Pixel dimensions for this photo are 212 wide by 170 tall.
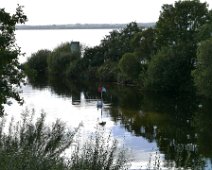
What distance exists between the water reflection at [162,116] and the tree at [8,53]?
636cm

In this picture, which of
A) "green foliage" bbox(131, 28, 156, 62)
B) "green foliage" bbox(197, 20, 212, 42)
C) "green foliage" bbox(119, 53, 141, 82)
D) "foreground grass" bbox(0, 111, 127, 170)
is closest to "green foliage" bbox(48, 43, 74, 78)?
"green foliage" bbox(119, 53, 141, 82)

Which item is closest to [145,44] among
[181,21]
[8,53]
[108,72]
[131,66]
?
[131,66]

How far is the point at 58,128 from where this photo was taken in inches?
484

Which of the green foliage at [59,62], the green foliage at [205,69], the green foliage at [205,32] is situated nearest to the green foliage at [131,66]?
the green foliage at [205,32]

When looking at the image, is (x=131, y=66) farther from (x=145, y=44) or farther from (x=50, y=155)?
(x=50, y=155)

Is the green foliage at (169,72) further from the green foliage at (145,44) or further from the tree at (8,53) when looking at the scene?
the tree at (8,53)

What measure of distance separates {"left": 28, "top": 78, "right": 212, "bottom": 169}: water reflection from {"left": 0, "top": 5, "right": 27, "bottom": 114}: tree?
20.9 ft

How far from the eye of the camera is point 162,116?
1773 inches

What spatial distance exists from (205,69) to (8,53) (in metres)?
41.2

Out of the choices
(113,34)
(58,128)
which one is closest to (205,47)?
(113,34)

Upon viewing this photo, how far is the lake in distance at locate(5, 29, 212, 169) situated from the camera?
29.0 metres

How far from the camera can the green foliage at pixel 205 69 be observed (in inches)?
2121

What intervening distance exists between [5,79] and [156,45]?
52.9 meters

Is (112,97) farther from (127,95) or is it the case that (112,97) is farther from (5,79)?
(5,79)
